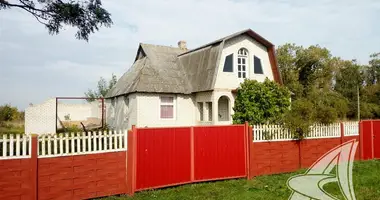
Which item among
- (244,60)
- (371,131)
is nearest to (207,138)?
(371,131)

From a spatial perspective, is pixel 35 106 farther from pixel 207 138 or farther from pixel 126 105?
pixel 207 138

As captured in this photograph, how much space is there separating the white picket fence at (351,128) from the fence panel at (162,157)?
265 inches

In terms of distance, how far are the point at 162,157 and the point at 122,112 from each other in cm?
1158

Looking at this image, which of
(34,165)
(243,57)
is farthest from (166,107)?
(34,165)

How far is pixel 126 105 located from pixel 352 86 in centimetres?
3850

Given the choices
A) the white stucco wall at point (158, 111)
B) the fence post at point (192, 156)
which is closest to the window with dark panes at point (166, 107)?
the white stucco wall at point (158, 111)

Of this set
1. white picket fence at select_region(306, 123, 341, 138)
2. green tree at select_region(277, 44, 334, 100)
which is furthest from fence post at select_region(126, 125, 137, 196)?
green tree at select_region(277, 44, 334, 100)

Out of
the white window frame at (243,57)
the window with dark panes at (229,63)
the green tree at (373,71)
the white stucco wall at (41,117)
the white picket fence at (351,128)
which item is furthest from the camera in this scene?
the green tree at (373,71)

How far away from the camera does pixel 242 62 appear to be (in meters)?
17.0

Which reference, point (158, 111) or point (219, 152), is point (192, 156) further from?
point (158, 111)

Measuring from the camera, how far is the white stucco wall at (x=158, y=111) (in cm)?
1598

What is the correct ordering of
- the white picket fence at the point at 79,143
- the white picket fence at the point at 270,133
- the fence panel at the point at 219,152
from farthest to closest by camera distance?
the white picket fence at the point at 270,133
the fence panel at the point at 219,152
the white picket fence at the point at 79,143

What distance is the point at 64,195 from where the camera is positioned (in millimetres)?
6223

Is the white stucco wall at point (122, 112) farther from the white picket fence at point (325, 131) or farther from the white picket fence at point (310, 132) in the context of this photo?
the white picket fence at point (325, 131)
